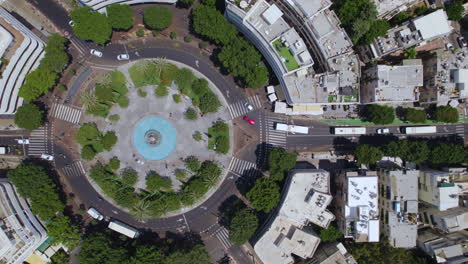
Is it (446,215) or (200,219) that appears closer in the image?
(446,215)

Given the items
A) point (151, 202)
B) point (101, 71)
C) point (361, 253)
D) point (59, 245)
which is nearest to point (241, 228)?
point (151, 202)

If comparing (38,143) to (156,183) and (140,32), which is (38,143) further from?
(140,32)

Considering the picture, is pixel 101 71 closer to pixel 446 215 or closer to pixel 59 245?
pixel 59 245

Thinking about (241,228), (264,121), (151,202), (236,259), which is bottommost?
(236,259)

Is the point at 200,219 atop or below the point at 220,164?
below

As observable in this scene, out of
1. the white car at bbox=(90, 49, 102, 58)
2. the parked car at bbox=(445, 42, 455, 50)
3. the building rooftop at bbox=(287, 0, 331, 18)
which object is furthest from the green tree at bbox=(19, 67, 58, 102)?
the parked car at bbox=(445, 42, 455, 50)

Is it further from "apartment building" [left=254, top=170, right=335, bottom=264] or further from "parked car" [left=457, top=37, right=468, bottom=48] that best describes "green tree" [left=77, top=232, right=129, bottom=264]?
"parked car" [left=457, top=37, right=468, bottom=48]
